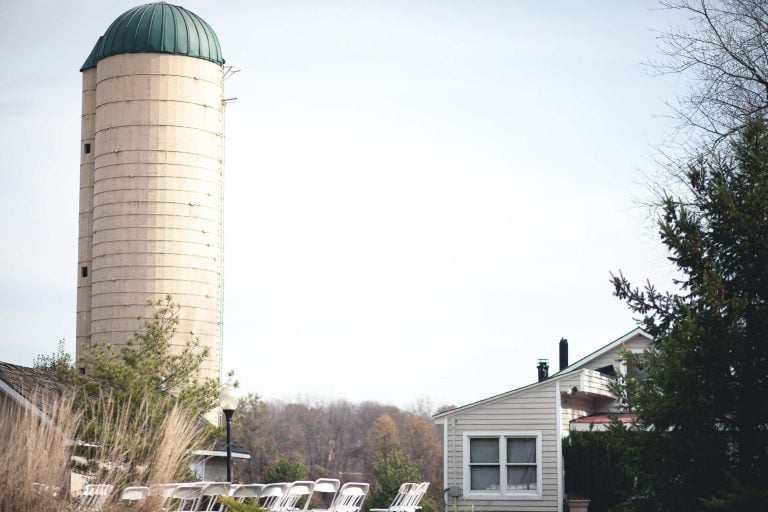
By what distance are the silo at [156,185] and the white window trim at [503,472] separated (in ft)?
45.6

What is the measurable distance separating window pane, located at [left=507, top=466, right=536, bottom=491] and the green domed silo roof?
2070 centimetres

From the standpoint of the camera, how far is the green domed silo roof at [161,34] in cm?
4041

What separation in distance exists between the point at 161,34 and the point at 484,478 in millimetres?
21234

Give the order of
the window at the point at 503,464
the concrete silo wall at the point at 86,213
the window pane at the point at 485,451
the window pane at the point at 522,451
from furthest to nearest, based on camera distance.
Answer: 1. the concrete silo wall at the point at 86,213
2. the window pane at the point at 485,451
3. the window pane at the point at 522,451
4. the window at the point at 503,464

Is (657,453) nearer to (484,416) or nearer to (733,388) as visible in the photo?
(733,388)

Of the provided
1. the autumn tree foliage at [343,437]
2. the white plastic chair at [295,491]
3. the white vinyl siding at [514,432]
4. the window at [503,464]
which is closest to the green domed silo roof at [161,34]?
the white vinyl siding at [514,432]

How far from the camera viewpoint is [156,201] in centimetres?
3944

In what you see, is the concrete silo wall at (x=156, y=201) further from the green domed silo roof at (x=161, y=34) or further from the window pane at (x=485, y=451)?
the window pane at (x=485, y=451)

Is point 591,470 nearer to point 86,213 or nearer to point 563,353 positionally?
point 563,353

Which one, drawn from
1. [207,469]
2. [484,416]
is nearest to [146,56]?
[207,469]

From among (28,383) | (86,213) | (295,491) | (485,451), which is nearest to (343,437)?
(86,213)

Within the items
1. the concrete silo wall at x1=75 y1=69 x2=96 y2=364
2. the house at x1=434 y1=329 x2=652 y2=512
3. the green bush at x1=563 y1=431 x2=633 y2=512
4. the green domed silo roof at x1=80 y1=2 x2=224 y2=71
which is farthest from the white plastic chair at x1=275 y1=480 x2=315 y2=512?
the green domed silo roof at x1=80 y1=2 x2=224 y2=71

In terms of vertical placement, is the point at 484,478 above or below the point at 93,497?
below

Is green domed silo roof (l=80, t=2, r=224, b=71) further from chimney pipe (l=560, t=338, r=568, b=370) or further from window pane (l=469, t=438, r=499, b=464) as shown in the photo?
window pane (l=469, t=438, r=499, b=464)
